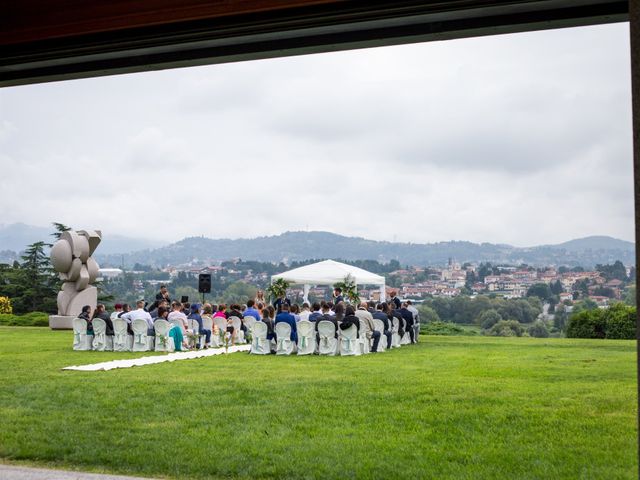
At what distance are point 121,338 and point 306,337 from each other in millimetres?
4649

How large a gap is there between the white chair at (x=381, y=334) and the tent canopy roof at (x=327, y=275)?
7200 mm

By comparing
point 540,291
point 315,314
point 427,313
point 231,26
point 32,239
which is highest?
point 32,239

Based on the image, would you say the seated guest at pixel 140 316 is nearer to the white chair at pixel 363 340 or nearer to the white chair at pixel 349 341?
the white chair at pixel 349 341

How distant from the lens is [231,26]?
17.8ft

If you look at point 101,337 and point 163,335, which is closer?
point 163,335

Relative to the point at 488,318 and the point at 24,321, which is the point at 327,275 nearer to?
the point at 488,318

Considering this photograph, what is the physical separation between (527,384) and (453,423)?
12.3 ft

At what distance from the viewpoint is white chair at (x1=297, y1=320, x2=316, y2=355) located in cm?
1884

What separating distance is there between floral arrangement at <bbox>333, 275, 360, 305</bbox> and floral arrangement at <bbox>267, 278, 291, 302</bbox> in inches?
71.6

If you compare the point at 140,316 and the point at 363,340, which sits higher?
the point at 140,316

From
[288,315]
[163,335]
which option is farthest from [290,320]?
[163,335]

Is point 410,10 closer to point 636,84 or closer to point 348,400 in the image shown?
point 636,84

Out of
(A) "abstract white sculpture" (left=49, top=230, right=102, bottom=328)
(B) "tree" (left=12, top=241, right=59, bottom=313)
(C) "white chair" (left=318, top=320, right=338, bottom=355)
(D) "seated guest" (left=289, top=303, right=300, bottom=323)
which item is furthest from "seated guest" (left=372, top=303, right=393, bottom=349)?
(B) "tree" (left=12, top=241, right=59, bottom=313)

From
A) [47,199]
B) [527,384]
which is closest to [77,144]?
[47,199]
